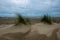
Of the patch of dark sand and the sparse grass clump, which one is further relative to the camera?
the sparse grass clump

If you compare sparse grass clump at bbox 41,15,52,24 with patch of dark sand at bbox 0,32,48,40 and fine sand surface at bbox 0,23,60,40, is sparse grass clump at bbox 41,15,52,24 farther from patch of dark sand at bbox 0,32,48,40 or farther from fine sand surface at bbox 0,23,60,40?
patch of dark sand at bbox 0,32,48,40

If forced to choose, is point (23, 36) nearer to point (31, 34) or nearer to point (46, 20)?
point (31, 34)

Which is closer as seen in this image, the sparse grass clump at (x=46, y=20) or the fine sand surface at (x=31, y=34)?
the fine sand surface at (x=31, y=34)

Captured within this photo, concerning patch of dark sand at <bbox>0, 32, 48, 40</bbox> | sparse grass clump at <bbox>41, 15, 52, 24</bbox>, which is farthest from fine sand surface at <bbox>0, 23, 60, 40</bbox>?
sparse grass clump at <bbox>41, 15, 52, 24</bbox>

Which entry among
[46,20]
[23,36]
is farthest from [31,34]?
[46,20]

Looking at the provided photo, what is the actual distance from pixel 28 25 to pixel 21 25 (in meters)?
0.09

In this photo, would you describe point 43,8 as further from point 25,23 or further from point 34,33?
point 34,33

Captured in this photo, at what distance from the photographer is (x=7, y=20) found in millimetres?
2000

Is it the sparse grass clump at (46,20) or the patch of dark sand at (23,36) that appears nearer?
the patch of dark sand at (23,36)

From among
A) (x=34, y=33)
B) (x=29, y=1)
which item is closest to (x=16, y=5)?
(x=29, y=1)

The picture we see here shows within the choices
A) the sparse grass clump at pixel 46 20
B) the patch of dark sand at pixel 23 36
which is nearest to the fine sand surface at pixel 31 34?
the patch of dark sand at pixel 23 36

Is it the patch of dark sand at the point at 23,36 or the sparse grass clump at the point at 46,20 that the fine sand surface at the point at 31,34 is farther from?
the sparse grass clump at the point at 46,20

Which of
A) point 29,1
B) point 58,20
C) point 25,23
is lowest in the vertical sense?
point 58,20

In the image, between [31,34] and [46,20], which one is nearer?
[31,34]
